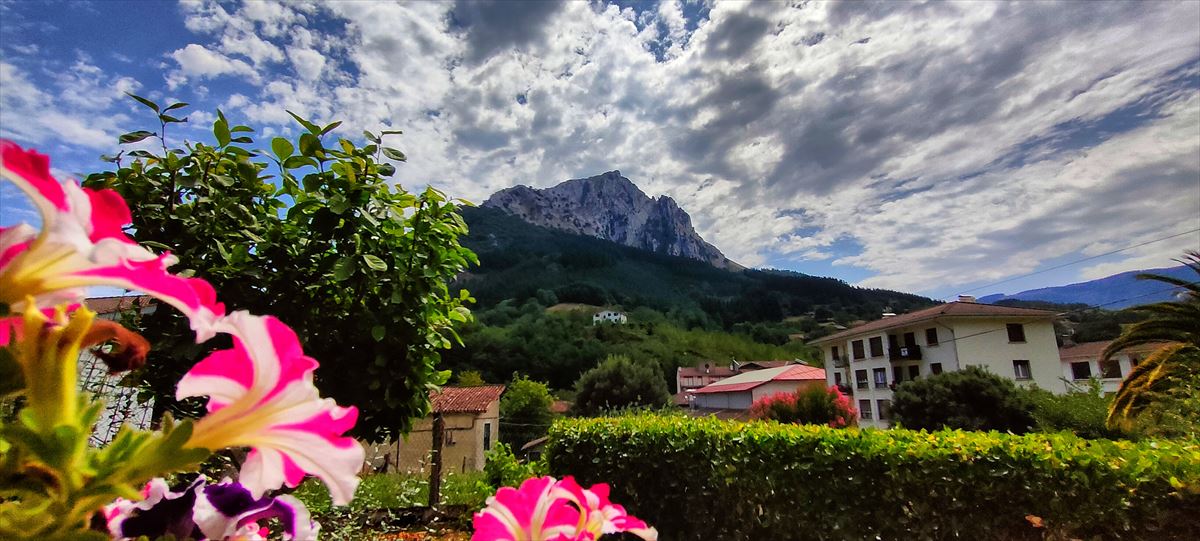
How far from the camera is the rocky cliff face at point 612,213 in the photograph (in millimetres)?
129875

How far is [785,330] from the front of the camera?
73.1 metres

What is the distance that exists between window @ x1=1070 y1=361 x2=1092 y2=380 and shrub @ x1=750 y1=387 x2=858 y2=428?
29719mm

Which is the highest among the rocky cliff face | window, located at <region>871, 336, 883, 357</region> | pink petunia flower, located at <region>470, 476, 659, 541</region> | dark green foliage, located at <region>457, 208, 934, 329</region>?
the rocky cliff face

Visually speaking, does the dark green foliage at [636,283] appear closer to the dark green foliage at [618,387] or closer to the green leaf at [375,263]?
the dark green foliage at [618,387]

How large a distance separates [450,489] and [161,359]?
191 inches

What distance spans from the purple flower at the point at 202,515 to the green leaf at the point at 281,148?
2261 mm

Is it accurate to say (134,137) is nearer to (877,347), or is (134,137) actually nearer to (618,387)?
(618,387)

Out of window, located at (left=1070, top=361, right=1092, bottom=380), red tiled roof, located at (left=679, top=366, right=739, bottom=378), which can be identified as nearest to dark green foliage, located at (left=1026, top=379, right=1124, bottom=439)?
window, located at (left=1070, top=361, right=1092, bottom=380)

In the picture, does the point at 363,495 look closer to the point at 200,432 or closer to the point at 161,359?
the point at 161,359

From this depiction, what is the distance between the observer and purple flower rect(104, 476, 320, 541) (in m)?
0.65

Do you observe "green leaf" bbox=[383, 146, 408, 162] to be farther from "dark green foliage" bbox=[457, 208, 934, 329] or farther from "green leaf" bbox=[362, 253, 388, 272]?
"dark green foliage" bbox=[457, 208, 934, 329]

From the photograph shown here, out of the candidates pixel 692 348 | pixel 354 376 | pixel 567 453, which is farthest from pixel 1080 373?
pixel 354 376

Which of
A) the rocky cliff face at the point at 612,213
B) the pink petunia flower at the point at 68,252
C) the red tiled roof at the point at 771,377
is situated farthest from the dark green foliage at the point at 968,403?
the rocky cliff face at the point at 612,213

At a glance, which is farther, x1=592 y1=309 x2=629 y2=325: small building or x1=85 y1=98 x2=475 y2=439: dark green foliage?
x1=592 y1=309 x2=629 y2=325: small building
